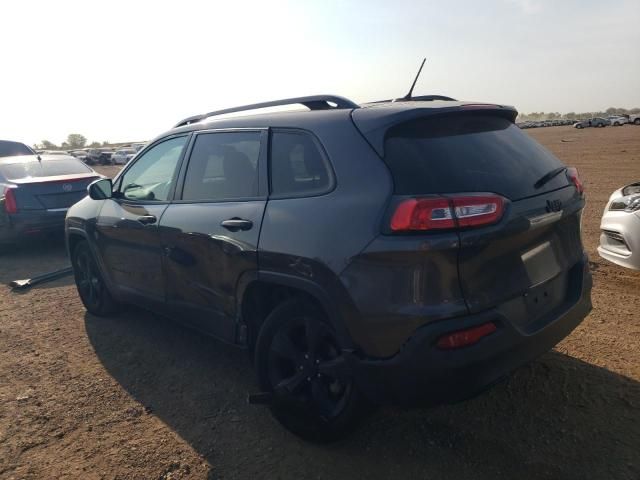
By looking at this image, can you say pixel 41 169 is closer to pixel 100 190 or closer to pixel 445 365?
pixel 100 190

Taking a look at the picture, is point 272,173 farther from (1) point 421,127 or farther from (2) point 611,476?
(2) point 611,476

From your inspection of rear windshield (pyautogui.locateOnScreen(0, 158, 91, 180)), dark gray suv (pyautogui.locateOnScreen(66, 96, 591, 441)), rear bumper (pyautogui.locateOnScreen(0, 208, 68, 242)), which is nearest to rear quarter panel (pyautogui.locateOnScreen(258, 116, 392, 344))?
dark gray suv (pyautogui.locateOnScreen(66, 96, 591, 441))

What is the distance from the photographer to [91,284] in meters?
5.18

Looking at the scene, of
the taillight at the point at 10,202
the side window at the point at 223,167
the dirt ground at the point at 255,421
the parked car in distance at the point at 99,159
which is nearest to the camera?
the dirt ground at the point at 255,421

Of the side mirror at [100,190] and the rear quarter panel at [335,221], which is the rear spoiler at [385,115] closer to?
the rear quarter panel at [335,221]

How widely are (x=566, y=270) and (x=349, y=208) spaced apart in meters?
1.30

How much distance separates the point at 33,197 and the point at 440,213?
7.28 meters

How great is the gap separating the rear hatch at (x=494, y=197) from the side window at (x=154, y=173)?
1.92m

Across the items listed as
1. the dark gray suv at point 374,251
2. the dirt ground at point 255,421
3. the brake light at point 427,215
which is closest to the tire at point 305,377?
the dark gray suv at point 374,251

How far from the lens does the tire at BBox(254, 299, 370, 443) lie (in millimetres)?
2732

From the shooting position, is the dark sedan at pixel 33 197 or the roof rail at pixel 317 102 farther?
the dark sedan at pixel 33 197

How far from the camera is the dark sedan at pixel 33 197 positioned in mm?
7684

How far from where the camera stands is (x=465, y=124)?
2.76 metres

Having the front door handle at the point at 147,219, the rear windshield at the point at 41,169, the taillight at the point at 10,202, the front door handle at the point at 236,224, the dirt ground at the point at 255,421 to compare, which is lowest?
the dirt ground at the point at 255,421
